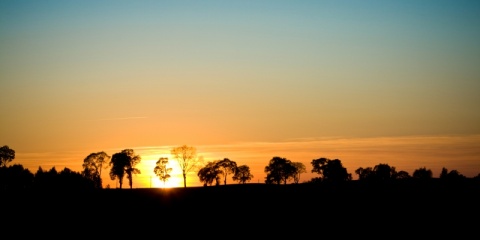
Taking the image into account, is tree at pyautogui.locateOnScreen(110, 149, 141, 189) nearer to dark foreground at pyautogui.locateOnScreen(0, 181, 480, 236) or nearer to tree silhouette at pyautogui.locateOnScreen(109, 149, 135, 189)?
tree silhouette at pyautogui.locateOnScreen(109, 149, 135, 189)

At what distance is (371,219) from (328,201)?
47.0 feet

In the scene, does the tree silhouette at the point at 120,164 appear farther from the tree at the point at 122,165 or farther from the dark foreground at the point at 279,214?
the dark foreground at the point at 279,214

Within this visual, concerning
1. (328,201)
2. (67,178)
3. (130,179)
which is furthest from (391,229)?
(130,179)

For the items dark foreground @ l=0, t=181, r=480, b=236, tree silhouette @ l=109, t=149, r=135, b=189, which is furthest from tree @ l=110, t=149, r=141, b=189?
dark foreground @ l=0, t=181, r=480, b=236

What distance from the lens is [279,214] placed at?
60094 mm

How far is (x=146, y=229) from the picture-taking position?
53.0 m

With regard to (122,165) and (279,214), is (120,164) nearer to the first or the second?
(122,165)

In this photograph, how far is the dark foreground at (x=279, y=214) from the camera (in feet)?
164

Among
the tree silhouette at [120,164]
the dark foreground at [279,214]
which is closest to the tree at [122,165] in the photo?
the tree silhouette at [120,164]

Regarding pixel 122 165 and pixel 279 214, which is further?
pixel 122 165

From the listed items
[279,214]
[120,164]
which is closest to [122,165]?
[120,164]

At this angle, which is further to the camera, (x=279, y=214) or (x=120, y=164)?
(x=120, y=164)

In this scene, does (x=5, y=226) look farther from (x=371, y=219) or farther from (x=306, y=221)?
(x=371, y=219)

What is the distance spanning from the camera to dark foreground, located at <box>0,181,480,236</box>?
5000 cm
